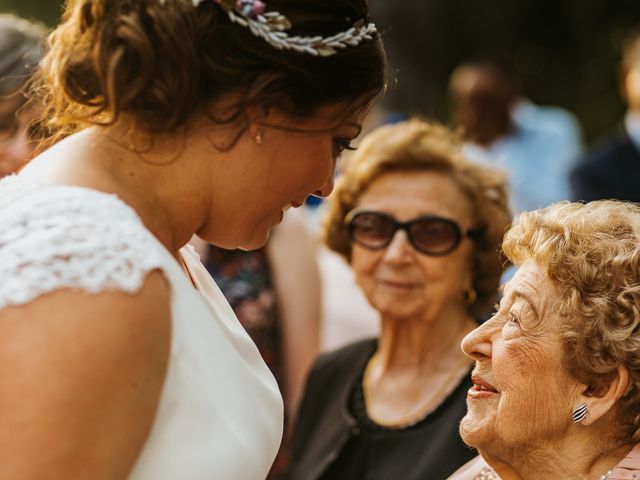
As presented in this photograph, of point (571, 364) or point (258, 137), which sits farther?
point (571, 364)

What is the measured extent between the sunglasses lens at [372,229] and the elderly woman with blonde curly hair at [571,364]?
132 cm

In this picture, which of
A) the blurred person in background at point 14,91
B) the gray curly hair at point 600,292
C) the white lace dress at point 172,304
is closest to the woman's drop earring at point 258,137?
the white lace dress at point 172,304

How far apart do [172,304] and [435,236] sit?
6.85 feet

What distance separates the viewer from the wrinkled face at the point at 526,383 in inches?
98.9

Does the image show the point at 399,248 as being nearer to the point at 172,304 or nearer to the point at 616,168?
the point at 172,304

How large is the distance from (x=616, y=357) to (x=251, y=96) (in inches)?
44.0

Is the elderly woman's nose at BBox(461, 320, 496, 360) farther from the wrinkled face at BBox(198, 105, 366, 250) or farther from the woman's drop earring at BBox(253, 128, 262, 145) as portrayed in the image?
the woman's drop earring at BBox(253, 128, 262, 145)

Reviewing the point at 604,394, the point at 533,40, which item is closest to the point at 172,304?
the point at 604,394

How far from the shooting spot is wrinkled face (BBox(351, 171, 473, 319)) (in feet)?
12.6

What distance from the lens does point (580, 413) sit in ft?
8.14

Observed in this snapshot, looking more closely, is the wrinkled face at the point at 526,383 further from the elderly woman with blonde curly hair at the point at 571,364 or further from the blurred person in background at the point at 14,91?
the blurred person in background at the point at 14,91

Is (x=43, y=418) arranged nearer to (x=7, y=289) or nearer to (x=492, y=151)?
(x=7, y=289)

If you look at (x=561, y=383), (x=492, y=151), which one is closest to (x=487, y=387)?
(x=561, y=383)

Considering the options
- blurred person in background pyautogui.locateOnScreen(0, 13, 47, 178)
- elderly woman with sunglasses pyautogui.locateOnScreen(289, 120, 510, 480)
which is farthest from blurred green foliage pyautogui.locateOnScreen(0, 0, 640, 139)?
blurred person in background pyautogui.locateOnScreen(0, 13, 47, 178)
